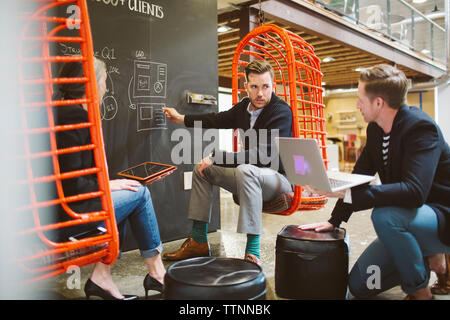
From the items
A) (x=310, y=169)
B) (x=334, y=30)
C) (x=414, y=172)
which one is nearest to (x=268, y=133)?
(x=310, y=169)

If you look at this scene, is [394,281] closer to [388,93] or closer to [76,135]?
[388,93]

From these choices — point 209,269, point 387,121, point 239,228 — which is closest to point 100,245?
point 209,269

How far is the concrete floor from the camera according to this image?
1.95m

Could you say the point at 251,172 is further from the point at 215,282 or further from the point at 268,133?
the point at 215,282

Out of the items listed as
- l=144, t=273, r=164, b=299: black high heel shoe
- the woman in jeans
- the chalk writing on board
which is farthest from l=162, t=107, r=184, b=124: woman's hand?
l=144, t=273, r=164, b=299: black high heel shoe

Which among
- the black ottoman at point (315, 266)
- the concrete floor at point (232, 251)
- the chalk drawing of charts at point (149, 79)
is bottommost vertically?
the concrete floor at point (232, 251)

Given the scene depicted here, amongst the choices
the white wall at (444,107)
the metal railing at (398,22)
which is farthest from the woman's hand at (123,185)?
the white wall at (444,107)

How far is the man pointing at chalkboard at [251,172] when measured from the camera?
6.92 ft

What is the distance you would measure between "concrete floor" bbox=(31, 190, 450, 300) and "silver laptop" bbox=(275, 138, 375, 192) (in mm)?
678

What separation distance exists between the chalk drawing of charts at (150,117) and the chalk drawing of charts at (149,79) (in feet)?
0.26

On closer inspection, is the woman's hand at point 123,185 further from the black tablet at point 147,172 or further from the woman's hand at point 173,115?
the woman's hand at point 173,115

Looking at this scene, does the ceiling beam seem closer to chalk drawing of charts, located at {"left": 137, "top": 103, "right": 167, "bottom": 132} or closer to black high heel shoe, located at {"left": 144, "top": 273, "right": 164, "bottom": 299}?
chalk drawing of charts, located at {"left": 137, "top": 103, "right": 167, "bottom": 132}
